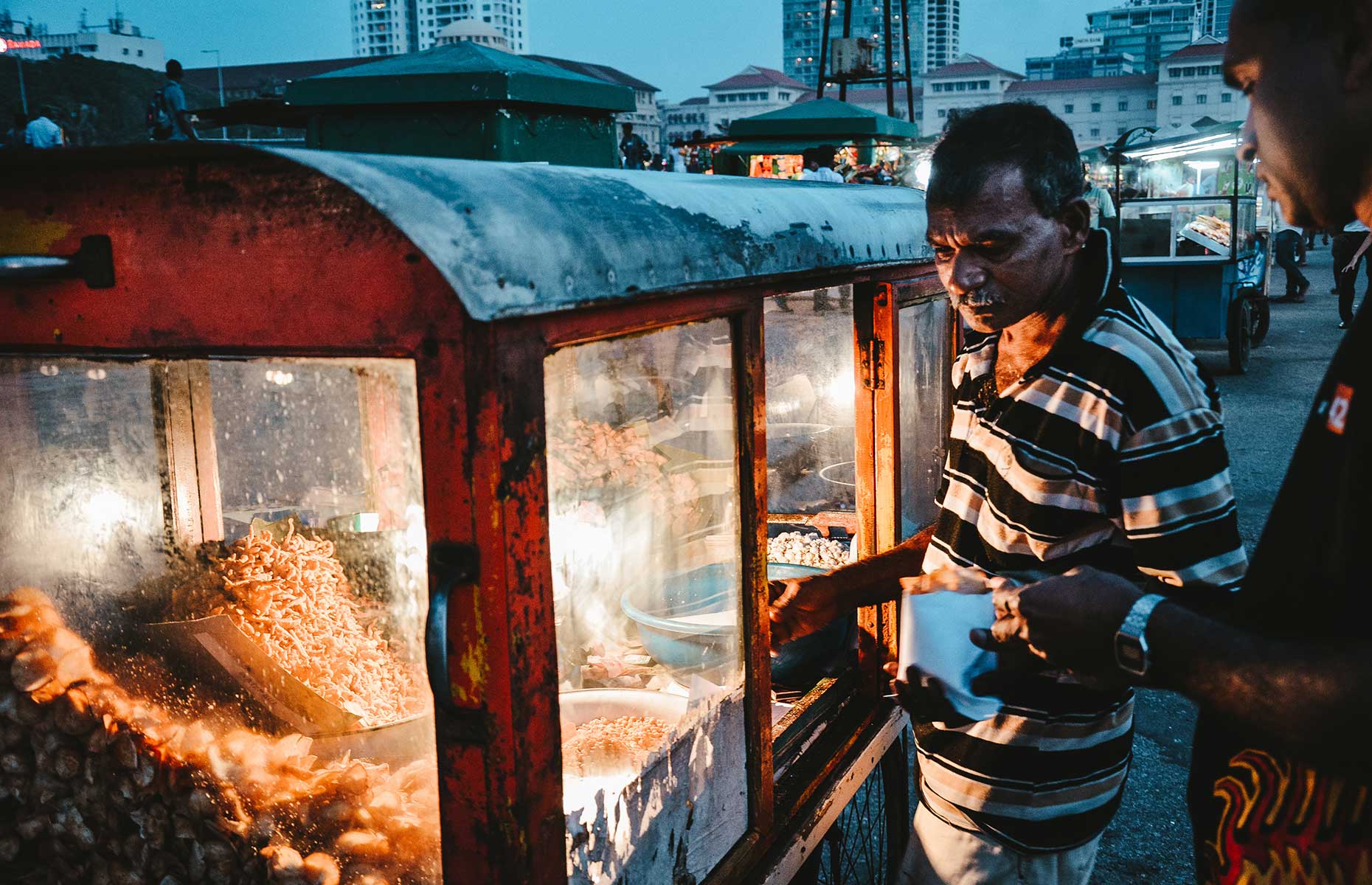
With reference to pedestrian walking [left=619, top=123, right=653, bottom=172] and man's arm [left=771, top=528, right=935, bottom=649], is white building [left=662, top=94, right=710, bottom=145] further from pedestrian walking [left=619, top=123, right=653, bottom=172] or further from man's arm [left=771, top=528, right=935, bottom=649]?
man's arm [left=771, top=528, right=935, bottom=649]

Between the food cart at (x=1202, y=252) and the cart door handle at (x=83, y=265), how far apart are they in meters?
9.98

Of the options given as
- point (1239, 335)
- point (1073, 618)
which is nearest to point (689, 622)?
point (1073, 618)

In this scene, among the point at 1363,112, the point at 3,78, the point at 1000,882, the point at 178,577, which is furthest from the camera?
the point at 3,78

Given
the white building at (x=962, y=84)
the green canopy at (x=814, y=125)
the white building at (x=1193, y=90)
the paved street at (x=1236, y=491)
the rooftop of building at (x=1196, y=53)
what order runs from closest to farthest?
the paved street at (x=1236, y=491) < the green canopy at (x=814, y=125) < the rooftop of building at (x=1196, y=53) < the white building at (x=1193, y=90) < the white building at (x=962, y=84)

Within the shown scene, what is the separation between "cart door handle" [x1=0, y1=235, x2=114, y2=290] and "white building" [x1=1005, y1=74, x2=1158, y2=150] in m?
77.9

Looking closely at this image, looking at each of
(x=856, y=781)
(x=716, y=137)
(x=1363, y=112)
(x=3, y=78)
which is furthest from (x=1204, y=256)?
(x=3, y=78)

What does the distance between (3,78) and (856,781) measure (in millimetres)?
58670

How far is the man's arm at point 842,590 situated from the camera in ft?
6.79

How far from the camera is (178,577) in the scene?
1.62m

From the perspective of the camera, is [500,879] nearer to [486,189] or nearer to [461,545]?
[461,545]

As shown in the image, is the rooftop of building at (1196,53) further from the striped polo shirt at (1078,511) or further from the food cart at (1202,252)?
the striped polo shirt at (1078,511)

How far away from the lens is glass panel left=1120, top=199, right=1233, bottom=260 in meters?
12.3

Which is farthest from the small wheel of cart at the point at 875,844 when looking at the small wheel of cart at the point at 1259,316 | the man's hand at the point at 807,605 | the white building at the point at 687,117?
the white building at the point at 687,117

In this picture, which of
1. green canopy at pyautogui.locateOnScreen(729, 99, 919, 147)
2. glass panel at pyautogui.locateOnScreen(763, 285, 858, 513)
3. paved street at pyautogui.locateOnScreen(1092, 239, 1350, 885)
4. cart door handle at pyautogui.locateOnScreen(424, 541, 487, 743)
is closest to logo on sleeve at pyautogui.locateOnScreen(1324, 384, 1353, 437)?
cart door handle at pyautogui.locateOnScreen(424, 541, 487, 743)
